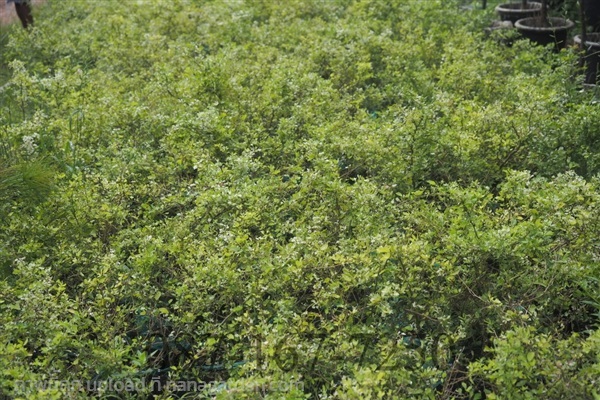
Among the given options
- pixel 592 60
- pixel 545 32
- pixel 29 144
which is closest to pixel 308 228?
pixel 29 144

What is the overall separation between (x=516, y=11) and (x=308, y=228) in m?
5.42

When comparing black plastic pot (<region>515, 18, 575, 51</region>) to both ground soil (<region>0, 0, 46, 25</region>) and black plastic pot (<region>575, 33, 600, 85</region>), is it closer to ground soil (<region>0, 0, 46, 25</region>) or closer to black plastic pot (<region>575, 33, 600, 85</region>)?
black plastic pot (<region>575, 33, 600, 85</region>)

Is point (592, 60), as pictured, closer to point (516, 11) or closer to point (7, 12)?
point (516, 11)

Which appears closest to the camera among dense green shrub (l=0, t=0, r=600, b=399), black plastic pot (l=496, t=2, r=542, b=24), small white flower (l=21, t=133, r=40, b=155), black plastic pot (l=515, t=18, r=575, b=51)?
dense green shrub (l=0, t=0, r=600, b=399)

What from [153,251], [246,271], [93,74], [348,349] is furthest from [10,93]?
[348,349]

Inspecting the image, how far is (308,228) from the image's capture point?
12.0 feet

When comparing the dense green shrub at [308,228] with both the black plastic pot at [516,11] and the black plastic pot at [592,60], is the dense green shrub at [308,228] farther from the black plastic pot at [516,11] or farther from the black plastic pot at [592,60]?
the black plastic pot at [516,11]

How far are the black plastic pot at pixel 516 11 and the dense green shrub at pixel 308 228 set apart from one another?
2162mm

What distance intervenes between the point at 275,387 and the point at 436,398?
0.63 metres

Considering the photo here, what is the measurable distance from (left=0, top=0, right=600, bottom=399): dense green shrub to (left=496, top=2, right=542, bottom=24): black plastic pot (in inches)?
85.1

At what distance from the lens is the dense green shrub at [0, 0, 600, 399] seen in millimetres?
2945

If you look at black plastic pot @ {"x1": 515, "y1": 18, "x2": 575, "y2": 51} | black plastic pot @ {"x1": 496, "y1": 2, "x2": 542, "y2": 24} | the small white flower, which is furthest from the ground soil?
black plastic pot @ {"x1": 515, "y1": 18, "x2": 575, "y2": 51}

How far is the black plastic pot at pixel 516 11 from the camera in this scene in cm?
811

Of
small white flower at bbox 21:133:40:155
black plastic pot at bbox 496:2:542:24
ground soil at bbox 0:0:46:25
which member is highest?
small white flower at bbox 21:133:40:155
